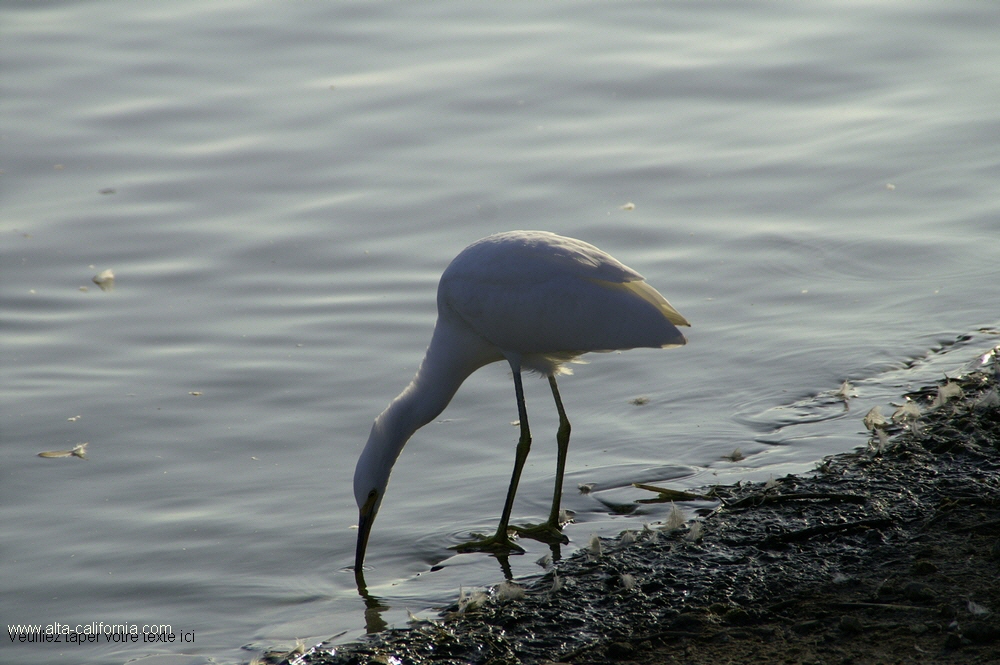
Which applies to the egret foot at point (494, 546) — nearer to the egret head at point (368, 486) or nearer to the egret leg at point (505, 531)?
the egret leg at point (505, 531)

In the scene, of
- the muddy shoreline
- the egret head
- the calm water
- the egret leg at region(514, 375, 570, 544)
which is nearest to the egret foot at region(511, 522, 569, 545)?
the egret leg at region(514, 375, 570, 544)

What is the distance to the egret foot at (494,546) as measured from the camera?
5469 millimetres

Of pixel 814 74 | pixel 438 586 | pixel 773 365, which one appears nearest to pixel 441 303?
pixel 438 586

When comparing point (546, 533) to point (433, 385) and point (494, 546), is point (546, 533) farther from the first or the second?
point (433, 385)

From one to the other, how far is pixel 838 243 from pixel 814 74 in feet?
11.5

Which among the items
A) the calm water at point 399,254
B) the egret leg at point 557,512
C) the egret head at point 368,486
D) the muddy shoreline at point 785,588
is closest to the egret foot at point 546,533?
the egret leg at point 557,512

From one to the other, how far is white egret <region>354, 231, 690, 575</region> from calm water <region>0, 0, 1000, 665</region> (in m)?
0.41

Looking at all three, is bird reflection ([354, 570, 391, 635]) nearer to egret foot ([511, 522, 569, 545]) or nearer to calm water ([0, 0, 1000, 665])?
calm water ([0, 0, 1000, 665])

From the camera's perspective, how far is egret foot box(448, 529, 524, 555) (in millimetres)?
5469

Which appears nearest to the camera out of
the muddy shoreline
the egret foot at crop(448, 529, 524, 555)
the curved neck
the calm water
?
the muddy shoreline

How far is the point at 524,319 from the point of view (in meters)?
5.66

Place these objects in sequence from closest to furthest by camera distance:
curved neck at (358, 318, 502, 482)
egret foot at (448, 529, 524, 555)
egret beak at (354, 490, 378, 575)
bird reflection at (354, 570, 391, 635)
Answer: bird reflection at (354, 570, 391, 635), egret beak at (354, 490, 378, 575), egret foot at (448, 529, 524, 555), curved neck at (358, 318, 502, 482)

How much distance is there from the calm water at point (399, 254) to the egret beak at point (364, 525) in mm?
100

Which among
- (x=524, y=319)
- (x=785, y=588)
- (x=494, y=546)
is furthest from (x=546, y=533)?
(x=785, y=588)
